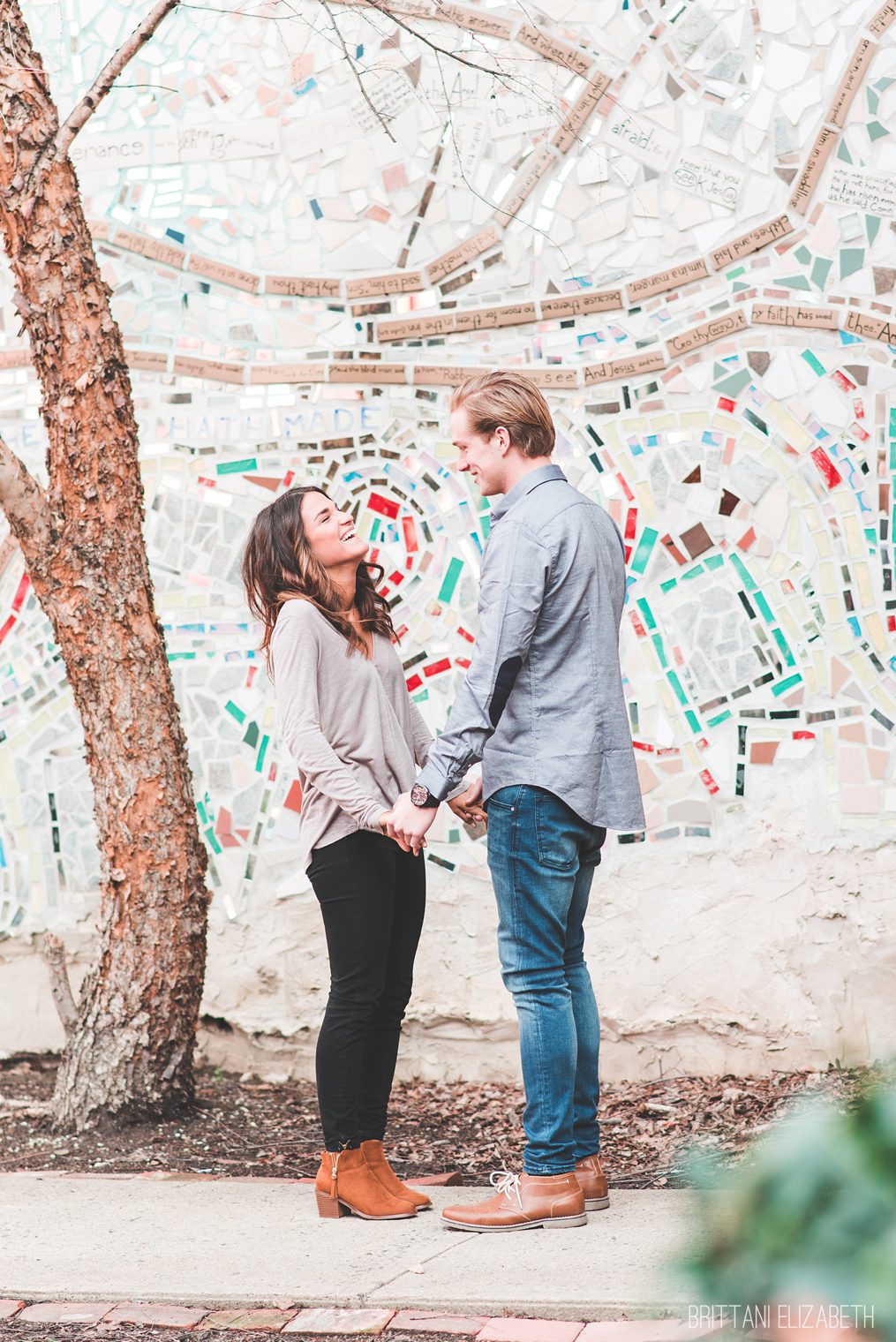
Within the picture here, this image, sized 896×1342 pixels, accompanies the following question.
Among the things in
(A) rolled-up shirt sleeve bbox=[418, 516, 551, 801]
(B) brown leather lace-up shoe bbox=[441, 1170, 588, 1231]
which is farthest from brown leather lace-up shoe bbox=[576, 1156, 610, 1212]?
(A) rolled-up shirt sleeve bbox=[418, 516, 551, 801]

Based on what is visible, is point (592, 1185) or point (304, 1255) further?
point (592, 1185)

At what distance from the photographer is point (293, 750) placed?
326cm

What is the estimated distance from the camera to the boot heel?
328cm

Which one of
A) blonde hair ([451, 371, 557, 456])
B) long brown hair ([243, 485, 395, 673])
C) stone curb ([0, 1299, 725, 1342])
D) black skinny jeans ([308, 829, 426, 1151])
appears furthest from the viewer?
long brown hair ([243, 485, 395, 673])

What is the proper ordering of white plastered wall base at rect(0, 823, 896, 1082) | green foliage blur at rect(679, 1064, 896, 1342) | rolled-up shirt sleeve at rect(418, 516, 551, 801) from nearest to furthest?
green foliage blur at rect(679, 1064, 896, 1342)
rolled-up shirt sleeve at rect(418, 516, 551, 801)
white plastered wall base at rect(0, 823, 896, 1082)

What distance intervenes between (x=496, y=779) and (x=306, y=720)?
482 mm

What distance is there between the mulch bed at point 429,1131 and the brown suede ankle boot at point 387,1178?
1.32 ft

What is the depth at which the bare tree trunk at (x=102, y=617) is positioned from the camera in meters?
4.04

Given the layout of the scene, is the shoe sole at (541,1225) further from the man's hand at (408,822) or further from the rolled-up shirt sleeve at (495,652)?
the rolled-up shirt sleeve at (495,652)

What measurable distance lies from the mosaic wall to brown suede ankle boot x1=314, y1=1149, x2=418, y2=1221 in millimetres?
1406

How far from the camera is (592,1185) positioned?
3.21 m

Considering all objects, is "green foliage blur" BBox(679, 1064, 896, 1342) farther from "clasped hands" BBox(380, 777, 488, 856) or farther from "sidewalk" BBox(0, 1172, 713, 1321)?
"clasped hands" BBox(380, 777, 488, 856)

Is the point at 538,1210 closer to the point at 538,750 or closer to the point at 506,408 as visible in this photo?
the point at 538,750

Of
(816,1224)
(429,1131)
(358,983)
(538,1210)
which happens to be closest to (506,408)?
(358,983)
